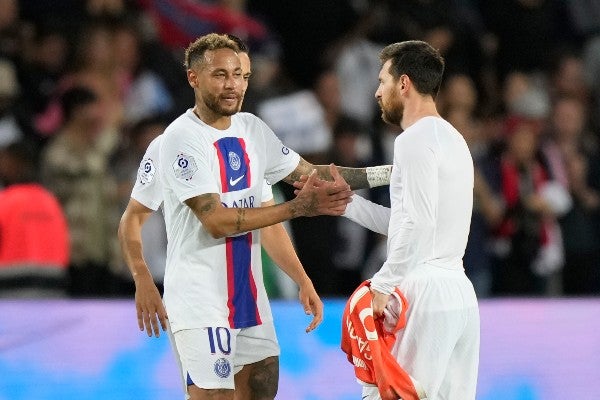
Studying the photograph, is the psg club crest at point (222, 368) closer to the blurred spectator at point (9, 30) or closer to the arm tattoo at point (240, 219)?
the arm tattoo at point (240, 219)

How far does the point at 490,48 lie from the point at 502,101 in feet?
2.10

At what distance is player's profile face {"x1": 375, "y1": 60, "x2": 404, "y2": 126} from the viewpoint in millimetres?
5984

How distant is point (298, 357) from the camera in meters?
8.23

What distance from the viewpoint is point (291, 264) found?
6.32 meters

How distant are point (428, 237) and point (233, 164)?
3.07 feet

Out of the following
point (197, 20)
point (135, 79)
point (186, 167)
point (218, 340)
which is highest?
point (197, 20)

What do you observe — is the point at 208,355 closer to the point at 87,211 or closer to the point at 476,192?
the point at 87,211

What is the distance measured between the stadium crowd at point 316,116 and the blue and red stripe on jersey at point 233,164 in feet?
13.6

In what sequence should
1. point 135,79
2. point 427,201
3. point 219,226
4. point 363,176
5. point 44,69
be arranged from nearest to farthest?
point 427,201 → point 219,226 → point 363,176 → point 135,79 → point 44,69

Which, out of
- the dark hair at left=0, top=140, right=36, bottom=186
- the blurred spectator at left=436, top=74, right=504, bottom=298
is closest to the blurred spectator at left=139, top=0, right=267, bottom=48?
the blurred spectator at left=436, top=74, right=504, bottom=298

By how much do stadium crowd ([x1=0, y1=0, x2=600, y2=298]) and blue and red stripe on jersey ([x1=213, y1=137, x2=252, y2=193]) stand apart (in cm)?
416

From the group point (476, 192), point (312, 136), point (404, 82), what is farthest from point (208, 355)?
point (476, 192)

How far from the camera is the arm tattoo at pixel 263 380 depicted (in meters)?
6.09

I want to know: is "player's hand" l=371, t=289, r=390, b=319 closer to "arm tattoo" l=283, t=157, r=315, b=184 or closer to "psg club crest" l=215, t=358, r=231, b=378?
"psg club crest" l=215, t=358, r=231, b=378
